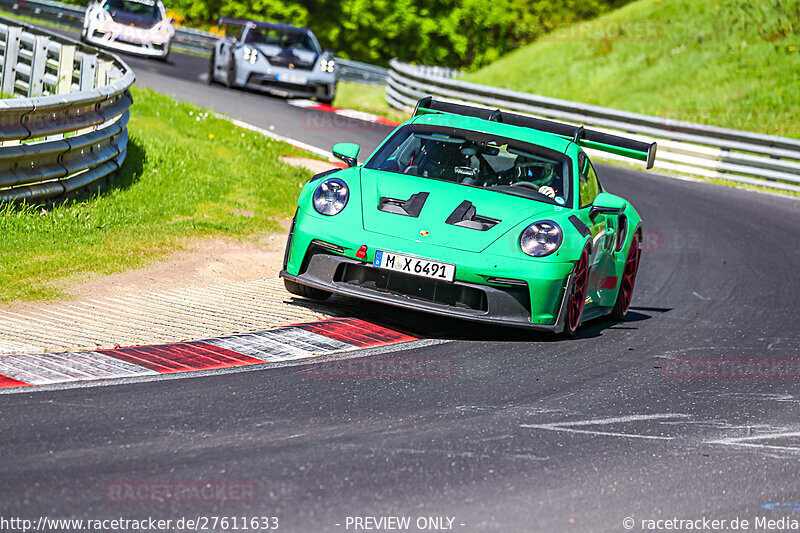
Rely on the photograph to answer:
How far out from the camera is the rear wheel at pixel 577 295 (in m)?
7.66

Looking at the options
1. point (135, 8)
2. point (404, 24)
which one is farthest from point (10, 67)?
point (404, 24)

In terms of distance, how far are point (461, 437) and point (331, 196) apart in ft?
9.86

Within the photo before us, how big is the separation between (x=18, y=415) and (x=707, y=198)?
47.9 feet

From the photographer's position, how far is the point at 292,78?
2378cm

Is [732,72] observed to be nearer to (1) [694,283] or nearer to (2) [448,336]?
(1) [694,283]

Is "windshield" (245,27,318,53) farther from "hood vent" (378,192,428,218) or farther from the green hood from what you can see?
"hood vent" (378,192,428,218)

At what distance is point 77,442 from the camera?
4.73 meters

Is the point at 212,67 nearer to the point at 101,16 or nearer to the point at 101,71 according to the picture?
the point at 101,16

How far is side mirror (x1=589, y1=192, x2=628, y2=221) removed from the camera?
26.6 ft

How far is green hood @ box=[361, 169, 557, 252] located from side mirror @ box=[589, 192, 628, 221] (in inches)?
15.0

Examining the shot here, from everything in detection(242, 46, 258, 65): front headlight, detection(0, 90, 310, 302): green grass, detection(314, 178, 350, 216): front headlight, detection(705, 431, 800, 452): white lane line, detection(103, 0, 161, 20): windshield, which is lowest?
detection(0, 90, 310, 302): green grass

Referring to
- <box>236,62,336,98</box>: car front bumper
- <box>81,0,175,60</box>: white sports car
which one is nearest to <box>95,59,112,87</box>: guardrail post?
<box>236,62,336,98</box>: car front bumper

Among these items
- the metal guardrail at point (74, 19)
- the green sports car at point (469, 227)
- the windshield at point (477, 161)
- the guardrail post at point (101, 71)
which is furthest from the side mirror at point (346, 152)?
the metal guardrail at point (74, 19)

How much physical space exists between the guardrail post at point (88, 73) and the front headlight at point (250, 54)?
8611 mm
